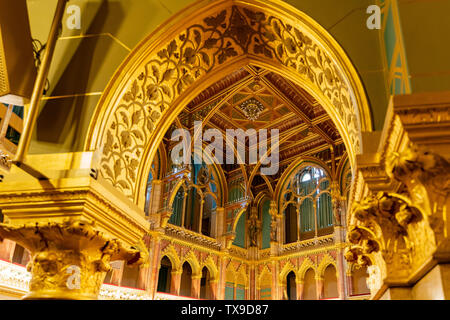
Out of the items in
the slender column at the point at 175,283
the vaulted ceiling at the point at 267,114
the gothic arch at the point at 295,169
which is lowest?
the slender column at the point at 175,283

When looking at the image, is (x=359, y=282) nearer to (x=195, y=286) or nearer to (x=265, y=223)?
(x=265, y=223)

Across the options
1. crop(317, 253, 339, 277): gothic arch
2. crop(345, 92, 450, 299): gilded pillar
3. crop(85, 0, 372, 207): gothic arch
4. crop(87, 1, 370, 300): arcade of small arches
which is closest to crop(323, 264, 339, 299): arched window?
crop(87, 1, 370, 300): arcade of small arches

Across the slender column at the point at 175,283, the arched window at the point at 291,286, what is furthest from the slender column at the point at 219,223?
the arched window at the point at 291,286

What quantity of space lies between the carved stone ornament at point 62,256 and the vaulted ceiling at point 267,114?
21.9ft

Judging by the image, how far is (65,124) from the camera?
358 centimetres

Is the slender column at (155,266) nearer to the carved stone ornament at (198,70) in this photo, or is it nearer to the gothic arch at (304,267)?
the gothic arch at (304,267)

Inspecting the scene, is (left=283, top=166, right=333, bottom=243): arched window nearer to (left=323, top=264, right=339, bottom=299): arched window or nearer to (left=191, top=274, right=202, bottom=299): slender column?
(left=323, top=264, right=339, bottom=299): arched window

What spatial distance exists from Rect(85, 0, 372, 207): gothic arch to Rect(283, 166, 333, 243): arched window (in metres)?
8.28

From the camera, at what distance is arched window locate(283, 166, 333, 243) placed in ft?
39.6

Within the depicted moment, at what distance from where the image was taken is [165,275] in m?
11.4

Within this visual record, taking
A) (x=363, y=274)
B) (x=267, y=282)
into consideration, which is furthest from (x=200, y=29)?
(x=267, y=282)

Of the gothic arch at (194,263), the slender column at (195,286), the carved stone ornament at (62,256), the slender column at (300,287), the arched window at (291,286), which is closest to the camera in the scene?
the carved stone ornament at (62,256)

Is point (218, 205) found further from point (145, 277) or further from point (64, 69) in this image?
point (64, 69)

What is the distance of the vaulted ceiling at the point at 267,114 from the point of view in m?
9.95
